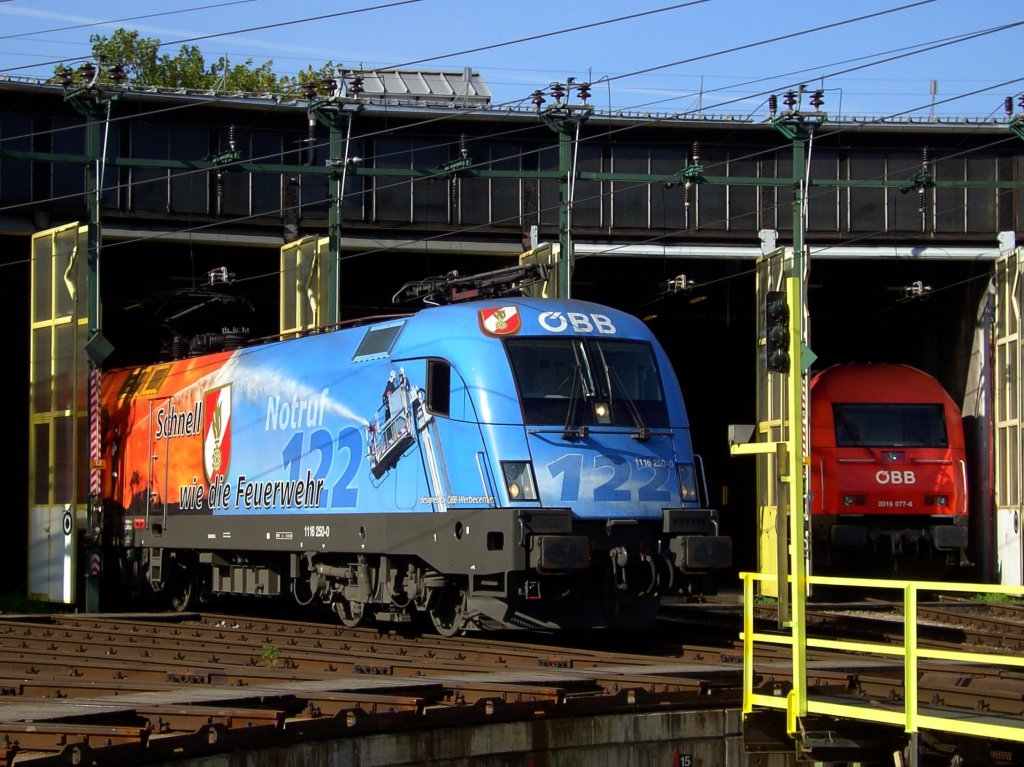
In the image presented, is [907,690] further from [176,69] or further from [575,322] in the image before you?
[176,69]

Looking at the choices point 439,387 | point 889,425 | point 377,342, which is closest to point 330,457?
point 377,342

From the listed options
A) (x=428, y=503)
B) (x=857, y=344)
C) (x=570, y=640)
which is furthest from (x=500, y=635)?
(x=857, y=344)

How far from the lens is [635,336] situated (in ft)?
51.6

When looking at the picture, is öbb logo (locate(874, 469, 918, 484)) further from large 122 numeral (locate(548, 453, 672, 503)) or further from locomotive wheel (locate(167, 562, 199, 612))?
locomotive wheel (locate(167, 562, 199, 612))

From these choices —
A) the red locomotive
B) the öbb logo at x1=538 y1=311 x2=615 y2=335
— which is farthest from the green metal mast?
the öbb logo at x1=538 y1=311 x2=615 y2=335

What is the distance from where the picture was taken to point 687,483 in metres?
15.3

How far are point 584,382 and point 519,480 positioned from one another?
1358 mm

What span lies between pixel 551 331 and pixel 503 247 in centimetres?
1247

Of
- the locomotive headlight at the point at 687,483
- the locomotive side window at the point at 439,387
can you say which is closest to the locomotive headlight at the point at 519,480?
the locomotive side window at the point at 439,387

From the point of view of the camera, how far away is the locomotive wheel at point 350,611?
17203 millimetres

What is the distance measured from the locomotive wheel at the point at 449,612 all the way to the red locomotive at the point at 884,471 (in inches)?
389

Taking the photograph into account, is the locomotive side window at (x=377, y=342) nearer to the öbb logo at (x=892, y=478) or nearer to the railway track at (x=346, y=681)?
the railway track at (x=346, y=681)

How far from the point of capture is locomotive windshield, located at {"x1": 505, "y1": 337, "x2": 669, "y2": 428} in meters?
14.8

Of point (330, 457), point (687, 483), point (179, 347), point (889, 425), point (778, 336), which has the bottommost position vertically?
point (687, 483)
